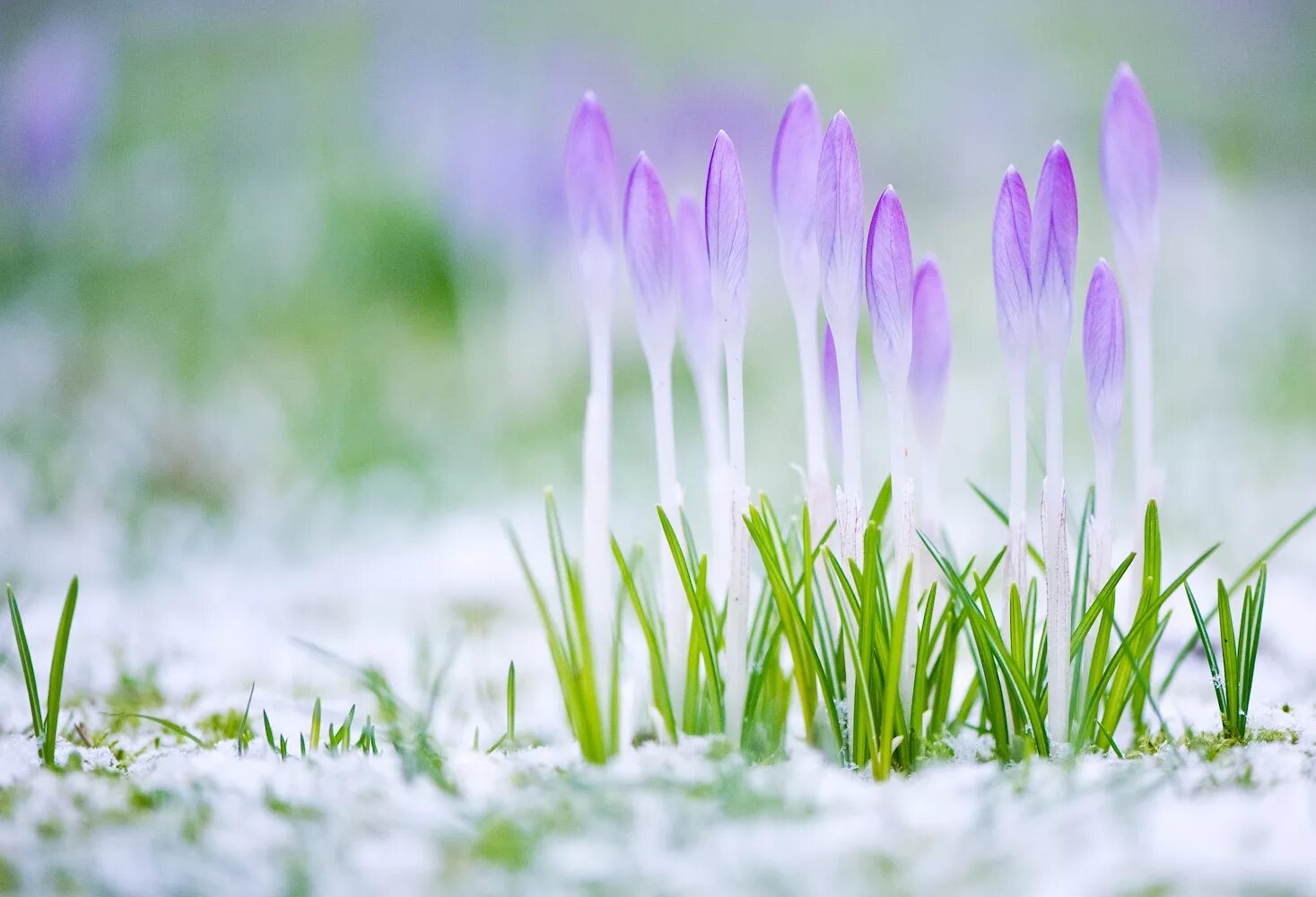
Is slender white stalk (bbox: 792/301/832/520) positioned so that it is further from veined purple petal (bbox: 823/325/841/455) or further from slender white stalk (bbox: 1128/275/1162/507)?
slender white stalk (bbox: 1128/275/1162/507)

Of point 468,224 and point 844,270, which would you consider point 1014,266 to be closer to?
point 844,270

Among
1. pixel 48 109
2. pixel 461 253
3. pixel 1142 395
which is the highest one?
pixel 48 109

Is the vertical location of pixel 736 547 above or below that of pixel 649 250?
below

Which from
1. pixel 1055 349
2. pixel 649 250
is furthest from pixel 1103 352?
pixel 649 250

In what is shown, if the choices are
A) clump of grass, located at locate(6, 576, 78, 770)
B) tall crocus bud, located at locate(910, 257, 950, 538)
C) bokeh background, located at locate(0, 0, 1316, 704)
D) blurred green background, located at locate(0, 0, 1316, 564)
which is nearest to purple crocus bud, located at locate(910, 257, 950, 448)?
tall crocus bud, located at locate(910, 257, 950, 538)

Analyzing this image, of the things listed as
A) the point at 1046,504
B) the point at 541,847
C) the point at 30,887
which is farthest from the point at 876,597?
the point at 30,887

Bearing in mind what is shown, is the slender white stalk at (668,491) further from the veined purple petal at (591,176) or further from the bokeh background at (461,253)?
the bokeh background at (461,253)

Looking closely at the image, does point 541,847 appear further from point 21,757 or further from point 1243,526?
point 1243,526

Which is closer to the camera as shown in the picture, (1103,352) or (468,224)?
(1103,352)
